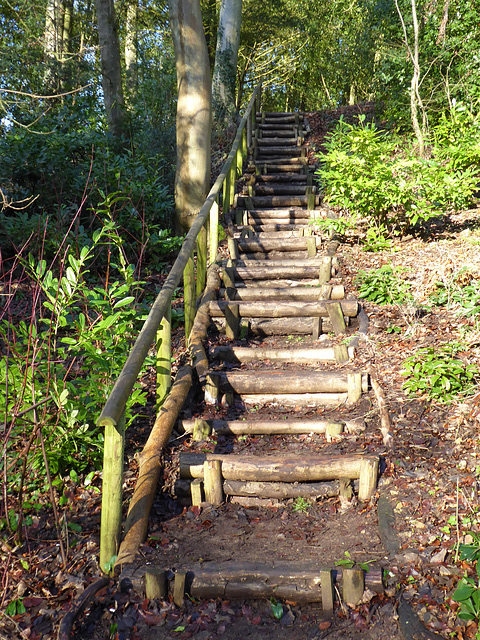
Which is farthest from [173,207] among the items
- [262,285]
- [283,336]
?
[283,336]

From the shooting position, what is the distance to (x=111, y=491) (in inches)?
111

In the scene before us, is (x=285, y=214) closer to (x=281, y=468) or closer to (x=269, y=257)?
(x=269, y=257)

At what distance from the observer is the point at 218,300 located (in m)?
6.15

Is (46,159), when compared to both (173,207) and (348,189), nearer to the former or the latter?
(173,207)

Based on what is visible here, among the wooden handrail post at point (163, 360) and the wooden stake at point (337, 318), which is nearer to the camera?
the wooden handrail post at point (163, 360)

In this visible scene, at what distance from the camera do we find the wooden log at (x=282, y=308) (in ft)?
18.3

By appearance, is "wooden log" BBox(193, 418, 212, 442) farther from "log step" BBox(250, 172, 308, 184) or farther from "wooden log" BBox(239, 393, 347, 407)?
"log step" BBox(250, 172, 308, 184)

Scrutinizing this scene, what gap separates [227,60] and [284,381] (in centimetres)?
1107

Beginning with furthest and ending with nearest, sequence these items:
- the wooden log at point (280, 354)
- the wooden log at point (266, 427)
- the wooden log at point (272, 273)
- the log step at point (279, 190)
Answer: the log step at point (279, 190)
the wooden log at point (272, 273)
the wooden log at point (280, 354)
the wooden log at point (266, 427)

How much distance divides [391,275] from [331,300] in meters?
0.82

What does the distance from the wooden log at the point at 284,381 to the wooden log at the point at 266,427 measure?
0.46m

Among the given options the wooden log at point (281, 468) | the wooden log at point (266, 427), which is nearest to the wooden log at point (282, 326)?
the wooden log at point (266, 427)

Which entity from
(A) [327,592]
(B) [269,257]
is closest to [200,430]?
(A) [327,592]

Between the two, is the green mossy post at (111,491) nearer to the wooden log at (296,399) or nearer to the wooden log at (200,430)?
the wooden log at (200,430)
